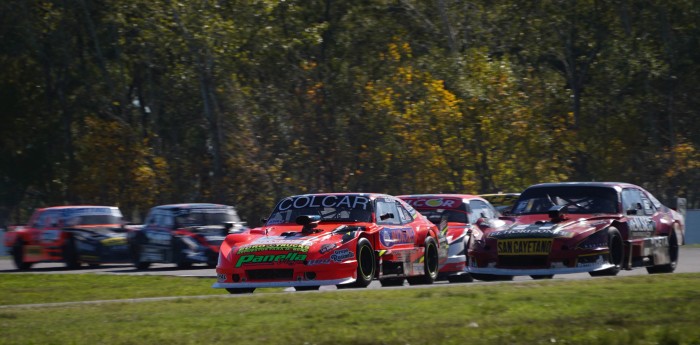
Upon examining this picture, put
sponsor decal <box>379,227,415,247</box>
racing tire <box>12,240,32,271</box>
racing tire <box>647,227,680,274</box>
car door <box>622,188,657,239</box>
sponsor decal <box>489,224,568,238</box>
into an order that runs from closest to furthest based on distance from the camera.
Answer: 1. sponsor decal <box>379,227,415,247</box>
2. sponsor decal <box>489,224,568,238</box>
3. car door <box>622,188,657,239</box>
4. racing tire <box>647,227,680,274</box>
5. racing tire <box>12,240,32,271</box>

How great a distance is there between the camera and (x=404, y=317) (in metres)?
12.7

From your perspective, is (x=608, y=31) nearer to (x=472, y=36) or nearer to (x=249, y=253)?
(x=472, y=36)

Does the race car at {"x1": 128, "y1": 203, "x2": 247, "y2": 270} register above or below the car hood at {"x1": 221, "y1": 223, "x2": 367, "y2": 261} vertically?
below

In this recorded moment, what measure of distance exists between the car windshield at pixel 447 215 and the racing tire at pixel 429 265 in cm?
248

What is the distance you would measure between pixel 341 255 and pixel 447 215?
5.77 meters

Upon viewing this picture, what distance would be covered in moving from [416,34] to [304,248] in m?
40.8

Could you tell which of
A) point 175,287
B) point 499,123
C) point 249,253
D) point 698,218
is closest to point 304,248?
point 249,253

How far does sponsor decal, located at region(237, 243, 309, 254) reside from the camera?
1688 cm

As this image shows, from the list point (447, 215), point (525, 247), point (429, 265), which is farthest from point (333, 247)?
point (447, 215)

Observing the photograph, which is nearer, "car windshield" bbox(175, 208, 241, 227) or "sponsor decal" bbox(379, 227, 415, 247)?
"sponsor decal" bbox(379, 227, 415, 247)

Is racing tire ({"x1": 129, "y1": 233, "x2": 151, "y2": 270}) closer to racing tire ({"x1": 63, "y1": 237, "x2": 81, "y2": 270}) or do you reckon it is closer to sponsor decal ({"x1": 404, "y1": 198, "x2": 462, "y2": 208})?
racing tire ({"x1": 63, "y1": 237, "x2": 81, "y2": 270})

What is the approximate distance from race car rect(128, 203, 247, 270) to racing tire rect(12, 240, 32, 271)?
297cm

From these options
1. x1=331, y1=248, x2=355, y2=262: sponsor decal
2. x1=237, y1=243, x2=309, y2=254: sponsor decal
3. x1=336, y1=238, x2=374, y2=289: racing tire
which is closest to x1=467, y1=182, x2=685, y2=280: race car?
x1=336, y1=238, x2=374, y2=289: racing tire

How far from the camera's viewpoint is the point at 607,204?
64.5 ft
